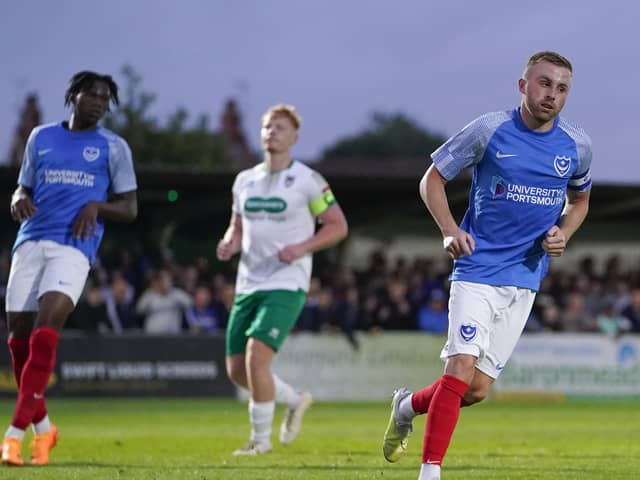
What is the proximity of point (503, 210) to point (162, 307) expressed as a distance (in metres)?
15.4

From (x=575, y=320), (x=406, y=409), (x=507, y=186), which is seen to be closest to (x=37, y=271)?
(x=406, y=409)

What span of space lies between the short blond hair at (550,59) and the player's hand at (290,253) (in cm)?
363

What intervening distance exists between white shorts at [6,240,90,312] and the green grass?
121 cm

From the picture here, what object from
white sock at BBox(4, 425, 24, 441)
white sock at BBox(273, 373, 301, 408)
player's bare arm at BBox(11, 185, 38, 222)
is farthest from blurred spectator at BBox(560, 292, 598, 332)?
white sock at BBox(4, 425, 24, 441)

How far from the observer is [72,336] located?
21594 mm

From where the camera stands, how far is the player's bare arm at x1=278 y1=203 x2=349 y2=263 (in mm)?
10719

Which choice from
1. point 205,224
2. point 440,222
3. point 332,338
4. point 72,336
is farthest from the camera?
point 205,224

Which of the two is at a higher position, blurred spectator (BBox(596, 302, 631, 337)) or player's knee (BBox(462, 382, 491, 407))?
player's knee (BBox(462, 382, 491, 407))

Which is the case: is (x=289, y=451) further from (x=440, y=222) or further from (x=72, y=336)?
(x=72, y=336)

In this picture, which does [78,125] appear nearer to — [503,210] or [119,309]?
[503,210]

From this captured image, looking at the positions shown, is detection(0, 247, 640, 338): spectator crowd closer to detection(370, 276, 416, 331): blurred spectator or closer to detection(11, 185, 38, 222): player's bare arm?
detection(370, 276, 416, 331): blurred spectator

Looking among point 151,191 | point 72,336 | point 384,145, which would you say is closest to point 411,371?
point 72,336

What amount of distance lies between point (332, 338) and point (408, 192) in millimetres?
7566

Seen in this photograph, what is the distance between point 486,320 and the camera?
7348 millimetres
